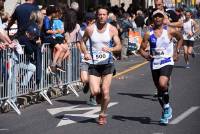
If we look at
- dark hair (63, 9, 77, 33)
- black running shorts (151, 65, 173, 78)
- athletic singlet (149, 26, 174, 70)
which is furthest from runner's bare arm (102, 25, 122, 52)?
dark hair (63, 9, 77, 33)

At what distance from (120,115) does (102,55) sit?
4.43ft

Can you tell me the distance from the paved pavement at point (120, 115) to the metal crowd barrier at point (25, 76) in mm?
319

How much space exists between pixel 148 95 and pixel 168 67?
3407mm

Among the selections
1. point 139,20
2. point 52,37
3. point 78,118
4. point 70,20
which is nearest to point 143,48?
point 78,118

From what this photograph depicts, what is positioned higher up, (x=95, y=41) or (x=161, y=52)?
(x=95, y=41)

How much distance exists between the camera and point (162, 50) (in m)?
10.3

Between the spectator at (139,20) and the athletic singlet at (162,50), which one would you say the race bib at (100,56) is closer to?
the athletic singlet at (162,50)

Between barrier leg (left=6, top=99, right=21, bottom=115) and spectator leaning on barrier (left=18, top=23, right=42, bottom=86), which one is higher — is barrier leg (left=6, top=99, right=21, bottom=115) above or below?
below

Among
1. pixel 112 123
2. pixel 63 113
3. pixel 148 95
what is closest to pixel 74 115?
pixel 63 113

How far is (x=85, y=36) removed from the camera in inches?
409

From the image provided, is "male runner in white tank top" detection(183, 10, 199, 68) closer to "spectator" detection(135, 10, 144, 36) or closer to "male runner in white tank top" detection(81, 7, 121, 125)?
"spectator" detection(135, 10, 144, 36)

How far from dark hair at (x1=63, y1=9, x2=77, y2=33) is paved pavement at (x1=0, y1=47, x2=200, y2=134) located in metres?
1.64

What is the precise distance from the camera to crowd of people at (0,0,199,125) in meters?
10.2

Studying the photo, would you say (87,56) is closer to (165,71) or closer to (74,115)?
(165,71)
